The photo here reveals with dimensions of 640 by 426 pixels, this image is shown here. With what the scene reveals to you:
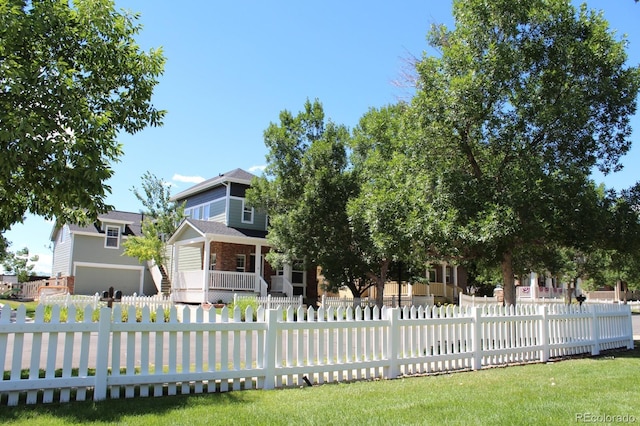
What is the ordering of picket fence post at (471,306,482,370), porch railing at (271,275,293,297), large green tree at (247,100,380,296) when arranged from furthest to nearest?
porch railing at (271,275,293,297), large green tree at (247,100,380,296), picket fence post at (471,306,482,370)

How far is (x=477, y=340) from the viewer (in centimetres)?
943

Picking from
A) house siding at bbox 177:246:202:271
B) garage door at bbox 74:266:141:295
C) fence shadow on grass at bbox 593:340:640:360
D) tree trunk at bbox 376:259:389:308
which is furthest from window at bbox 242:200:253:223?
fence shadow on grass at bbox 593:340:640:360

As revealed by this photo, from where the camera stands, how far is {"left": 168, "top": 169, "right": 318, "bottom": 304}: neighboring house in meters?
25.1

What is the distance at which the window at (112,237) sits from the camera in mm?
34562

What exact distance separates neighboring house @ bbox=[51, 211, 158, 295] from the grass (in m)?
29.3

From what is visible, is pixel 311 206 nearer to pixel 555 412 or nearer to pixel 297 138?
pixel 297 138

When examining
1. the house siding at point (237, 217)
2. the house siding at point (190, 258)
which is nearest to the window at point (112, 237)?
the house siding at point (190, 258)

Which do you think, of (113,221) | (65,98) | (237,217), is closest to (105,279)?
(113,221)

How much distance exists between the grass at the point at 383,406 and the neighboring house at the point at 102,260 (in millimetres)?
29346

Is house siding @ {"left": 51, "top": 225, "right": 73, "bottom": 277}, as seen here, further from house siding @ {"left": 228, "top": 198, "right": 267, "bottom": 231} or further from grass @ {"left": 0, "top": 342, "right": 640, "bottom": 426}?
grass @ {"left": 0, "top": 342, "right": 640, "bottom": 426}

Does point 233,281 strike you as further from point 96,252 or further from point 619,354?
point 619,354

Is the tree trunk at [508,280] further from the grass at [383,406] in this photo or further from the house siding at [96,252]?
the house siding at [96,252]

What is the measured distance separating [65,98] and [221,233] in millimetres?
18763

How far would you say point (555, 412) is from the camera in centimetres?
565
